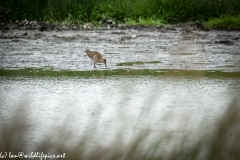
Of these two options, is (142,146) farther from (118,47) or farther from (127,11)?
(127,11)

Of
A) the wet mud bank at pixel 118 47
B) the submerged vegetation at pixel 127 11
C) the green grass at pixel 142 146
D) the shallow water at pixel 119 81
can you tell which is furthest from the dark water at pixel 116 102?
the submerged vegetation at pixel 127 11

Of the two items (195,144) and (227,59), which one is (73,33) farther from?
(195,144)

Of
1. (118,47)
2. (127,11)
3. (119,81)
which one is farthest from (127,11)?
(119,81)

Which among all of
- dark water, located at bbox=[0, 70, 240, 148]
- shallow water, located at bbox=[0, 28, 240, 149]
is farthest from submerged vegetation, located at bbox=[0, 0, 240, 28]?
dark water, located at bbox=[0, 70, 240, 148]

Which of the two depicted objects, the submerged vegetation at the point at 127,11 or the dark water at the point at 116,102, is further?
the submerged vegetation at the point at 127,11

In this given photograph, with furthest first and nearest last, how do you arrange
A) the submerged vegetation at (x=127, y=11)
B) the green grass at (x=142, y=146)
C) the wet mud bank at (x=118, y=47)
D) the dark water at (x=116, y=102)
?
the submerged vegetation at (x=127, y=11)
the wet mud bank at (x=118, y=47)
the dark water at (x=116, y=102)
the green grass at (x=142, y=146)

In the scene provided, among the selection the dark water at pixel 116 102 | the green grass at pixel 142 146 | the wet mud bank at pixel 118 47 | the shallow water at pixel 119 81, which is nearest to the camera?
the green grass at pixel 142 146

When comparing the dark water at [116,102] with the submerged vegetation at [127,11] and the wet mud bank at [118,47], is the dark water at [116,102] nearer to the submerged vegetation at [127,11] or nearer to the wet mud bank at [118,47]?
the wet mud bank at [118,47]

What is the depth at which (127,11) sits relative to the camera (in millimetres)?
16547

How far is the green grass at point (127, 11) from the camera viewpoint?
16438 mm

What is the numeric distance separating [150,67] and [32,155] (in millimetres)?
5999

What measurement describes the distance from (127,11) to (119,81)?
8612 millimetres

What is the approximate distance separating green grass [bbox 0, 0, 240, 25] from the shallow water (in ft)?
4.91

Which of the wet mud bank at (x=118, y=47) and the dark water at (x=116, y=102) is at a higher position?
the dark water at (x=116, y=102)
